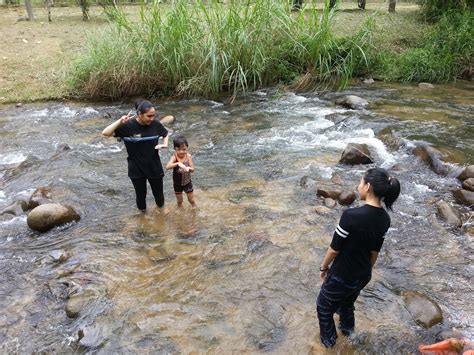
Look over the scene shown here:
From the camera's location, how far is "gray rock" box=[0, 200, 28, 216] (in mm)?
5367

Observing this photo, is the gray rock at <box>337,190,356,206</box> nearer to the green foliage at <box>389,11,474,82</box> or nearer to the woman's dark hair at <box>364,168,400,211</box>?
the woman's dark hair at <box>364,168,400,211</box>

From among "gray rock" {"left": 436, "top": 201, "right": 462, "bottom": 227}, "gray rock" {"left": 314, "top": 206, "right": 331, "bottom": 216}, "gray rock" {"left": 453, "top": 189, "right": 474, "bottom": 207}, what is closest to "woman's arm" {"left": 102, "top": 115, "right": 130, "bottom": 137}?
"gray rock" {"left": 314, "top": 206, "right": 331, "bottom": 216}

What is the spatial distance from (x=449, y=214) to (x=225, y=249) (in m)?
2.63

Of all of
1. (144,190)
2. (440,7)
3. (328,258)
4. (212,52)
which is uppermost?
(440,7)

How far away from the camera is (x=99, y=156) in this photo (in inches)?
285

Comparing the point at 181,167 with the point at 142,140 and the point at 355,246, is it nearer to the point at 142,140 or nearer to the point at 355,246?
the point at 142,140

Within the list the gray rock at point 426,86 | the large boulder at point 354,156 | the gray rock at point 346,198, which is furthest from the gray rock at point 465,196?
the gray rock at point 426,86

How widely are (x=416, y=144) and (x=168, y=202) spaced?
163 inches

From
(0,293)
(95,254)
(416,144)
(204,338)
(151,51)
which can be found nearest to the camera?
(204,338)

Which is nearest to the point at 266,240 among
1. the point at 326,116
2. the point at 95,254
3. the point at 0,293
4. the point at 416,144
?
the point at 95,254

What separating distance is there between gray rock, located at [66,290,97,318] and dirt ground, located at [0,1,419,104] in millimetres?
8006

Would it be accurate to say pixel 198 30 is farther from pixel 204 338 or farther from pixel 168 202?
pixel 204 338

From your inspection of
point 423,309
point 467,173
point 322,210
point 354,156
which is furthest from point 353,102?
point 423,309

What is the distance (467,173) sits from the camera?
5727mm
